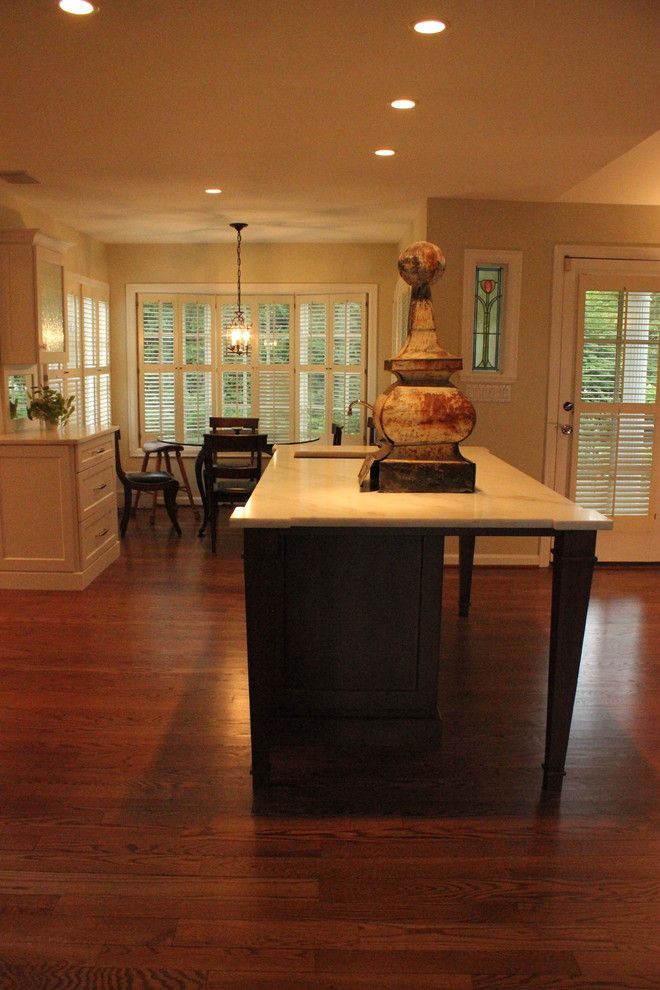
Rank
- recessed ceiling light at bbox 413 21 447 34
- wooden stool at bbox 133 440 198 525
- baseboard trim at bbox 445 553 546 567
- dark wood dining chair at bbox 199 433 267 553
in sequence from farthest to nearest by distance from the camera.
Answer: wooden stool at bbox 133 440 198 525 < dark wood dining chair at bbox 199 433 267 553 < baseboard trim at bbox 445 553 546 567 < recessed ceiling light at bbox 413 21 447 34

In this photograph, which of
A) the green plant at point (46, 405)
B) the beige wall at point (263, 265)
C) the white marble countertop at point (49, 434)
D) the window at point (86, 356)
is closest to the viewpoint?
the white marble countertop at point (49, 434)

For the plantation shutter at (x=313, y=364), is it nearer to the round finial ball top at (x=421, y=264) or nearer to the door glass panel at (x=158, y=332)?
the door glass panel at (x=158, y=332)

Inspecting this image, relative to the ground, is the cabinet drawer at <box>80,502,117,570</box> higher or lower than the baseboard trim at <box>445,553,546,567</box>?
higher

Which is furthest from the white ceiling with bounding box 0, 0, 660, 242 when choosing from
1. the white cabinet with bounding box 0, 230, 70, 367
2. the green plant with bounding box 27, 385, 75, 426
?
the green plant with bounding box 27, 385, 75, 426

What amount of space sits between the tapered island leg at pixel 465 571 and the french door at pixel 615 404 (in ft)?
4.94

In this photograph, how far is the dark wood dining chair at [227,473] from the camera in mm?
6137

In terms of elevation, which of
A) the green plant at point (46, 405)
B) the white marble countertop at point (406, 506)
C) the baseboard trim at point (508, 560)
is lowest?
the baseboard trim at point (508, 560)

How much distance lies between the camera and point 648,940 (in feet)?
6.51

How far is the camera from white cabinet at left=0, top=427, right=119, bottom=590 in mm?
4887

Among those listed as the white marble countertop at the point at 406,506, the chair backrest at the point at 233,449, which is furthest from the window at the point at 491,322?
the white marble countertop at the point at 406,506

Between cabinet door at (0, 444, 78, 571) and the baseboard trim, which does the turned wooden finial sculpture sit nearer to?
cabinet door at (0, 444, 78, 571)

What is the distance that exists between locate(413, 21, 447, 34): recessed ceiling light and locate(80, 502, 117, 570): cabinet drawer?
337 cm

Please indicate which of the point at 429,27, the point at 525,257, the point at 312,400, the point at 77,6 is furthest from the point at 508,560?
the point at 77,6

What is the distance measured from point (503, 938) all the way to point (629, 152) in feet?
12.0
